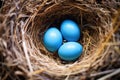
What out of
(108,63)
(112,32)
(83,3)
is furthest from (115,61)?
(83,3)

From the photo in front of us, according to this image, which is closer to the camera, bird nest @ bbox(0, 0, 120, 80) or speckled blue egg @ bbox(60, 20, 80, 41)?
bird nest @ bbox(0, 0, 120, 80)

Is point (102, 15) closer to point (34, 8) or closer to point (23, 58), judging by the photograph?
point (34, 8)

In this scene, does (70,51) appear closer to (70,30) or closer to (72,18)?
(70,30)

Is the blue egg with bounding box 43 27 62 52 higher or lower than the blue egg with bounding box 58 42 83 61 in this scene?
higher

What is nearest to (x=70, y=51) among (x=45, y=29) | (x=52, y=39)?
(x=52, y=39)
